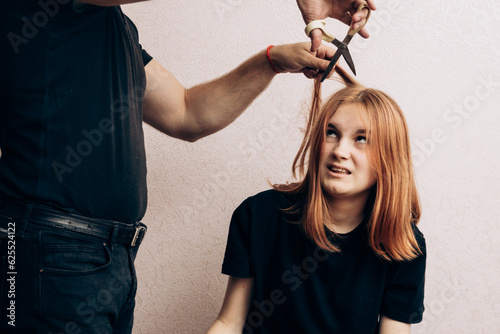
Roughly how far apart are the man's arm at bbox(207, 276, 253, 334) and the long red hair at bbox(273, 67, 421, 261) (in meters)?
0.23

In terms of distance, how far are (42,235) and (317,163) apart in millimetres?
674

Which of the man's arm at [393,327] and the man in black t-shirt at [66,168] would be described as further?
the man's arm at [393,327]

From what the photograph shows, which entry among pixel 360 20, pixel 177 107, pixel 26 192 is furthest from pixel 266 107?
pixel 26 192

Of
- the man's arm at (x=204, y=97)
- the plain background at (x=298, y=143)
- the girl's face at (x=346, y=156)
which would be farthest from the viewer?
the plain background at (x=298, y=143)

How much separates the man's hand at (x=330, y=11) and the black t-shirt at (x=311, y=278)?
1.64 ft

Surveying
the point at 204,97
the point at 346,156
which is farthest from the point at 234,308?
the point at 204,97

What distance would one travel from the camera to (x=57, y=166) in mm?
976

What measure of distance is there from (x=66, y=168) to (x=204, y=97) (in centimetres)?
54

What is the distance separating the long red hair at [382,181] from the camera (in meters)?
1.24

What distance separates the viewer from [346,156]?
121cm

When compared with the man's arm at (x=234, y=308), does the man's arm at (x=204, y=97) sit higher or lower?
higher

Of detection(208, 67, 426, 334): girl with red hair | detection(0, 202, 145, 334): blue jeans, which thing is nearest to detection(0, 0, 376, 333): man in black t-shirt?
detection(0, 202, 145, 334): blue jeans

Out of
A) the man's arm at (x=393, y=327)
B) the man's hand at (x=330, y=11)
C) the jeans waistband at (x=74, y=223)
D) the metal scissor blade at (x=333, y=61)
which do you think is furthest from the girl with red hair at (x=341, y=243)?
the jeans waistband at (x=74, y=223)

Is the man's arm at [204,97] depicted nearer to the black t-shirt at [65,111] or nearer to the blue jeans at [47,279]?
the black t-shirt at [65,111]
